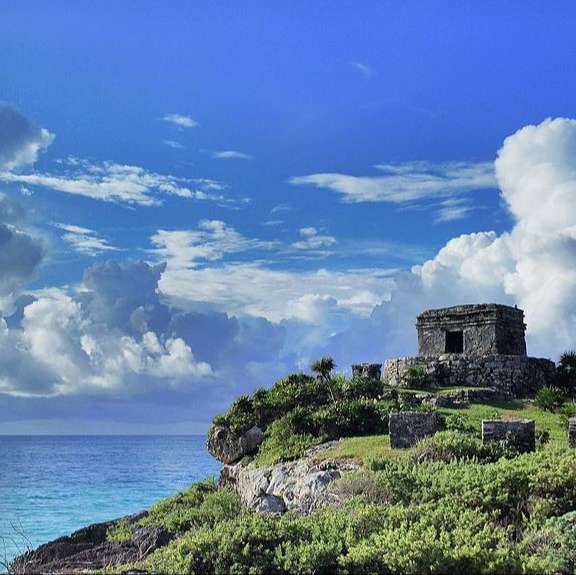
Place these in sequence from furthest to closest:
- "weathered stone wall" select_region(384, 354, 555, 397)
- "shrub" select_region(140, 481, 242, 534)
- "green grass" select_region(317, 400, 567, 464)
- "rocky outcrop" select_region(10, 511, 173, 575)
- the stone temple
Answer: the stone temple → "weathered stone wall" select_region(384, 354, 555, 397) → "green grass" select_region(317, 400, 567, 464) → "shrub" select_region(140, 481, 242, 534) → "rocky outcrop" select_region(10, 511, 173, 575)

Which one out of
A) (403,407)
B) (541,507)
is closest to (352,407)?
(403,407)

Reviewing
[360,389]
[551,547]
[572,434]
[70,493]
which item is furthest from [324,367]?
[70,493]

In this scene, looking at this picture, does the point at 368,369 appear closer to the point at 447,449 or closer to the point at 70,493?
the point at 447,449

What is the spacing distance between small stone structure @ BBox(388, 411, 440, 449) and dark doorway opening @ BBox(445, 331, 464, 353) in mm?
19171

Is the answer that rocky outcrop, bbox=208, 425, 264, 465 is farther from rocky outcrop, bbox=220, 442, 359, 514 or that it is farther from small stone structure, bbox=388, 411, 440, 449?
small stone structure, bbox=388, 411, 440, 449

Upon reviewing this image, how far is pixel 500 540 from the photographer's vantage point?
12.2m

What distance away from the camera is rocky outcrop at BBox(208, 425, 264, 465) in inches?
1113

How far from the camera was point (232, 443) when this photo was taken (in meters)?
28.9

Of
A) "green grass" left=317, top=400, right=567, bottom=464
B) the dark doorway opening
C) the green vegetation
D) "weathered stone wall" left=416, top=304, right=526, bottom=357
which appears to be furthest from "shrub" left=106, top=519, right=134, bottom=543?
the dark doorway opening

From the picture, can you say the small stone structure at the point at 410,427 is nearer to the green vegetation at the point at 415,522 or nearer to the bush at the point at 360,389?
the green vegetation at the point at 415,522

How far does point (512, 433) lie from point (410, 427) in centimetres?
322

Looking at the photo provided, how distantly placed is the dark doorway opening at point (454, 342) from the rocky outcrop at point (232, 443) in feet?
51.7

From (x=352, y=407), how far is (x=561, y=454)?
1104cm

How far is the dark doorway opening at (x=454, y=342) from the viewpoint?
134ft
